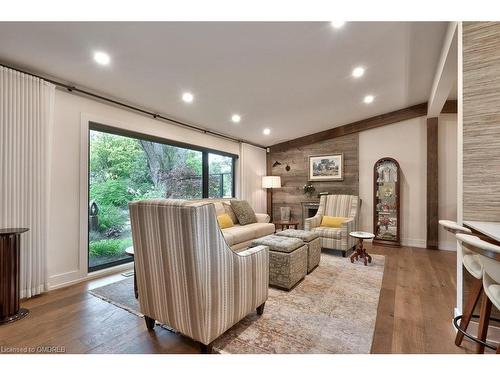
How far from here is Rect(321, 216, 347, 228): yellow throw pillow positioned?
454cm

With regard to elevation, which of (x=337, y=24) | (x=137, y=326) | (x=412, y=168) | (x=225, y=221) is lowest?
(x=137, y=326)

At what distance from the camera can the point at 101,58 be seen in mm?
2383

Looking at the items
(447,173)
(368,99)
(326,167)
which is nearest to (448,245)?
(447,173)

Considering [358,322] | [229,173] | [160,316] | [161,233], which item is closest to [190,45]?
[161,233]

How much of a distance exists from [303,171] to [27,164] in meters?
5.21

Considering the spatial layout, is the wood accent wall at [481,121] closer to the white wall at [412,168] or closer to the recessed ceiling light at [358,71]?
the recessed ceiling light at [358,71]

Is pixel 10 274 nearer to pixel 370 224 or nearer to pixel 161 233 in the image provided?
pixel 161 233

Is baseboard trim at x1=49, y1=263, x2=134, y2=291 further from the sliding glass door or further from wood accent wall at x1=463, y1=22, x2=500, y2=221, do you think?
wood accent wall at x1=463, y1=22, x2=500, y2=221

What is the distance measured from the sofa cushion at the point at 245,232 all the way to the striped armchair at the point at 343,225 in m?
0.78

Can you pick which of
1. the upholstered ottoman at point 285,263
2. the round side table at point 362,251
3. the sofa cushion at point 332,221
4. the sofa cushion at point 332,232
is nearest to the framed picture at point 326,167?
the sofa cushion at point 332,221

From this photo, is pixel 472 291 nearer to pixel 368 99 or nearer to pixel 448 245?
pixel 368 99

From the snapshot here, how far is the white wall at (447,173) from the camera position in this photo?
454 cm
